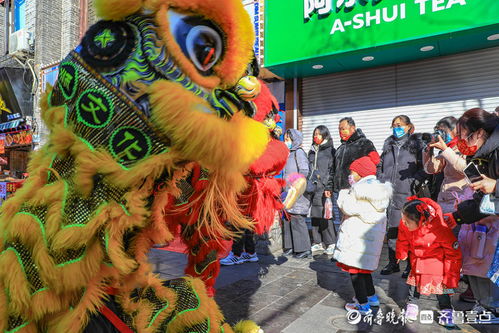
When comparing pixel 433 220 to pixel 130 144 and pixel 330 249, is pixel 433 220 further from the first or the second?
pixel 130 144

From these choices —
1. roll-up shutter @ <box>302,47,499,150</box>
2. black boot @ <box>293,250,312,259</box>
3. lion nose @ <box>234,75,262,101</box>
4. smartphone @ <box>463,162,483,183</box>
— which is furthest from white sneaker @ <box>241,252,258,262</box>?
lion nose @ <box>234,75,262,101</box>

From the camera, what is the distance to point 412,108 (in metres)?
6.80

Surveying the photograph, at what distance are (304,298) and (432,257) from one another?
1.37 m

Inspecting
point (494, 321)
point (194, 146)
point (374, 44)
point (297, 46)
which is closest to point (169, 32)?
point (194, 146)

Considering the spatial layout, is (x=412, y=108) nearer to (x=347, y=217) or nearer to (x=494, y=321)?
(x=347, y=217)

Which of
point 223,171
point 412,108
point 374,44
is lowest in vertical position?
point 223,171

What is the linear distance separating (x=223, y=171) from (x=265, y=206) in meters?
0.76

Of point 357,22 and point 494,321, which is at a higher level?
point 357,22

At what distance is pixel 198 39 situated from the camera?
1.10 m

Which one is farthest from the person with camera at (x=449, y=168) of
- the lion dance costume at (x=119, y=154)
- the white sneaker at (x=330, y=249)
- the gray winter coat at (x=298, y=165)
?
the lion dance costume at (x=119, y=154)

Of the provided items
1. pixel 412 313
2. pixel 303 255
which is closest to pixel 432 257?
pixel 412 313

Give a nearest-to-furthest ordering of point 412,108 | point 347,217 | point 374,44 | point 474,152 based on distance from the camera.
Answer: point 474,152
point 347,217
point 374,44
point 412,108

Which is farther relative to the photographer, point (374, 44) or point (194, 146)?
point (374, 44)

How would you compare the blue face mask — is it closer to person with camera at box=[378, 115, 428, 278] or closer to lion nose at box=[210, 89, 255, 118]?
person with camera at box=[378, 115, 428, 278]
